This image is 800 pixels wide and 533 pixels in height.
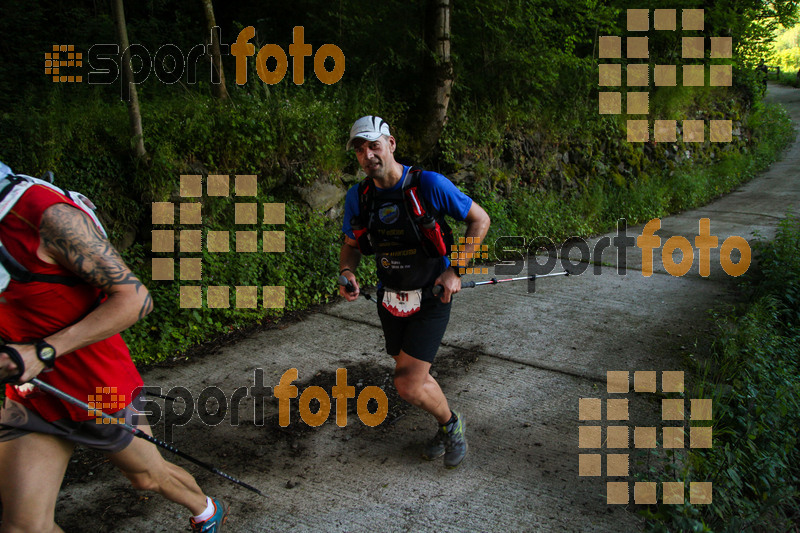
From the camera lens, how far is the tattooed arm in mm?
1854

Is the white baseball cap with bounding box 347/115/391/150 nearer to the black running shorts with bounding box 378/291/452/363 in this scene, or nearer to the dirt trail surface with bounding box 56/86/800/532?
the black running shorts with bounding box 378/291/452/363

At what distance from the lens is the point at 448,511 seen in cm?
290

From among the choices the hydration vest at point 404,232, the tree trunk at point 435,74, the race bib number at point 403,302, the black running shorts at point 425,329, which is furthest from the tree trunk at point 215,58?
the black running shorts at point 425,329

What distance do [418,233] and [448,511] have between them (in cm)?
151

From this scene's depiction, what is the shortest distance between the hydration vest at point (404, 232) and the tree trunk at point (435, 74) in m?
5.11

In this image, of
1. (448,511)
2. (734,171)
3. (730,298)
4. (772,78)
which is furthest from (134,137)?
(772,78)

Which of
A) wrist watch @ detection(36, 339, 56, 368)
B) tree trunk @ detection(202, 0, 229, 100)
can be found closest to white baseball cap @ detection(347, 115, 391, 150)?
wrist watch @ detection(36, 339, 56, 368)

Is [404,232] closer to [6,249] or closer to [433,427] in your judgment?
[433,427]

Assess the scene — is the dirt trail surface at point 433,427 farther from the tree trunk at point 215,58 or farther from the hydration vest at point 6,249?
the tree trunk at point 215,58

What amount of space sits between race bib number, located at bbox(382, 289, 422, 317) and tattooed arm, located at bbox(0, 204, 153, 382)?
55.8 inches

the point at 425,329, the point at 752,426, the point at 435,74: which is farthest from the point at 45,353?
the point at 435,74

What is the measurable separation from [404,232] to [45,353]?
1.73 m

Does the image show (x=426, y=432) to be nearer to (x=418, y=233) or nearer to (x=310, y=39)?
(x=418, y=233)

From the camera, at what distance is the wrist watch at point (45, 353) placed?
1835mm
